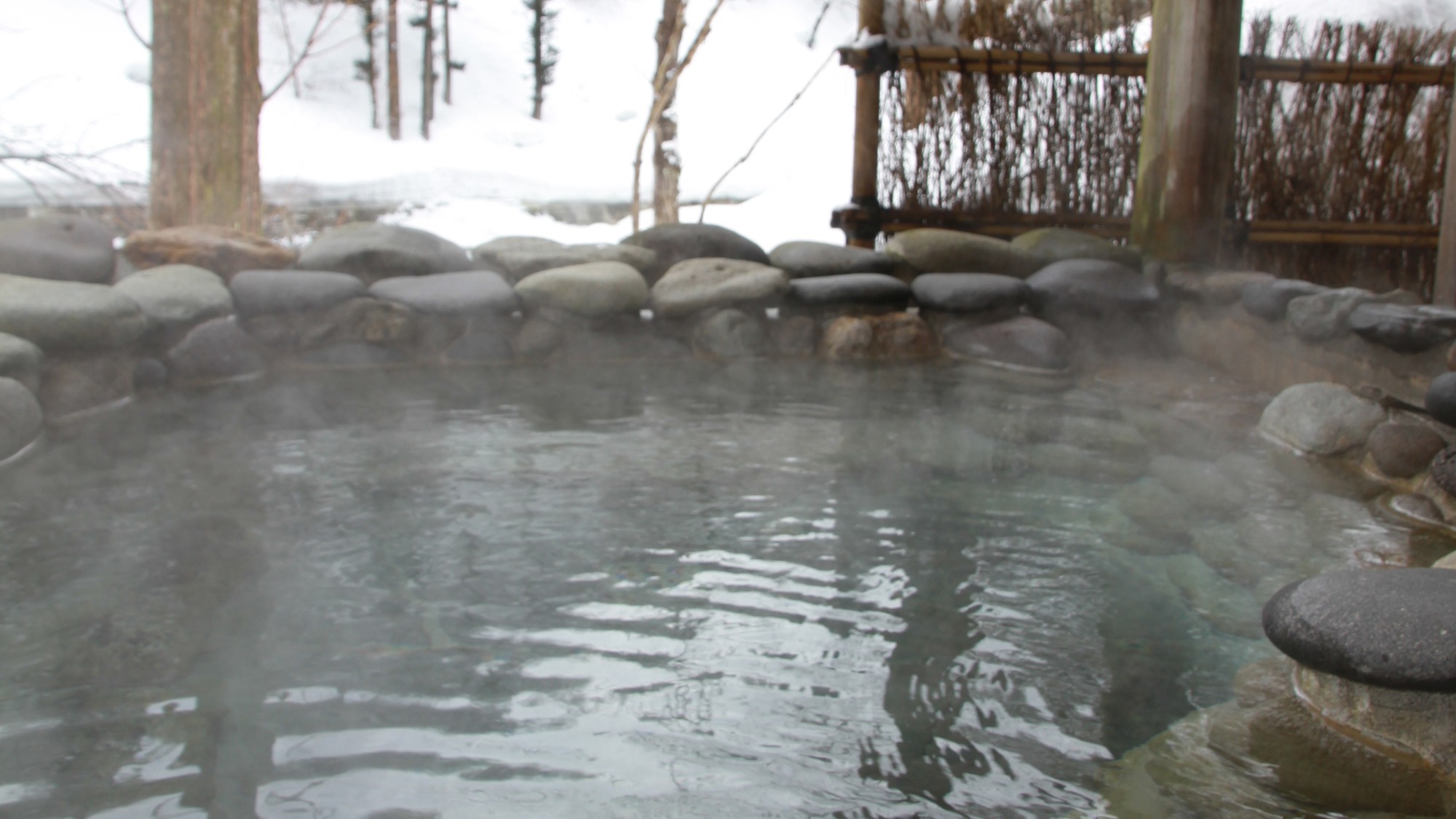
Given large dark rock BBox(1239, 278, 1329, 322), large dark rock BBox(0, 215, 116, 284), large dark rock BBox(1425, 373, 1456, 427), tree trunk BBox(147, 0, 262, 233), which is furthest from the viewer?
tree trunk BBox(147, 0, 262, 233)

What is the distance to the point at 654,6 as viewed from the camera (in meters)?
40.3

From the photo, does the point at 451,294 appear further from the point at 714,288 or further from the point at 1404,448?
the point at 1404,448

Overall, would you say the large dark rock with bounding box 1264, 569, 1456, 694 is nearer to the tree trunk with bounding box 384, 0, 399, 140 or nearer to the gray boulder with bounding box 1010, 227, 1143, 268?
the gray boulder with bounding box 1010, 227, 1143, 268

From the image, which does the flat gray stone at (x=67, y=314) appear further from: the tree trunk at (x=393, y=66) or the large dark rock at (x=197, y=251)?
the tree trunk at (x=393, y=66)

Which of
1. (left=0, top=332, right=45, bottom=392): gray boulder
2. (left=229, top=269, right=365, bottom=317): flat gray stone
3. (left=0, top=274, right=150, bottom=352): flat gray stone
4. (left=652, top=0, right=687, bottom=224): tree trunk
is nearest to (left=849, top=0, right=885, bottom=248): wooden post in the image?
(left=229, top=269, right=365, bottom=317): flat gray stone

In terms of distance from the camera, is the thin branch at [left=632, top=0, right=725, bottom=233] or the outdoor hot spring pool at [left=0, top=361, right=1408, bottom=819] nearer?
the outdoor hot spring pool at [left=0, top=361, right=1408, bottom=819]

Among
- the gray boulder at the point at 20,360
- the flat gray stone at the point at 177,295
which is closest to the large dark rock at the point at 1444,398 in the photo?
the gray boulder at the point at 20,360

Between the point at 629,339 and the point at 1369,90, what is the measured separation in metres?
4.07

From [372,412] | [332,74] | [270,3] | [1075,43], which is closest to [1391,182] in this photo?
[1075,43]

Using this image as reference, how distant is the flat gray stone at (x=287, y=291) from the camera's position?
193 inches

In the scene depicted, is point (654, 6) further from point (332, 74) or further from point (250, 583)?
point (250, 583)

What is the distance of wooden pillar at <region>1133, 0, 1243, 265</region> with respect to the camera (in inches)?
208

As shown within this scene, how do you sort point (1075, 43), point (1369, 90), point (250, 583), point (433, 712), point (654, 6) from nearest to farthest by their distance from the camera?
point (433, 712) → point (250, 583) → point (1369, 90) → point (1075, 43) → point (654, 6)

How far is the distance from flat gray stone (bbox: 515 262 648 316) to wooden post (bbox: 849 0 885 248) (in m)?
1.66
